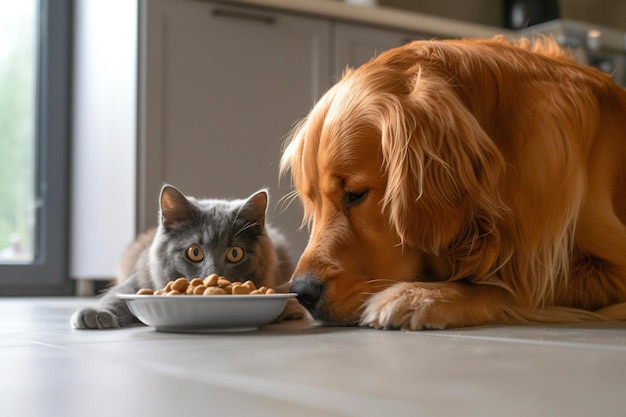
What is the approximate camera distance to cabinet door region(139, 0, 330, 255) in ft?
10.3

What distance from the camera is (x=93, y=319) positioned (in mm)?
1595

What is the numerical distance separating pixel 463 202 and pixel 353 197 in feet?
0.74

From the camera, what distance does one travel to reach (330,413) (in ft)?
2.22

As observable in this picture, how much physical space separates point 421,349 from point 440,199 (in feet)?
1.53

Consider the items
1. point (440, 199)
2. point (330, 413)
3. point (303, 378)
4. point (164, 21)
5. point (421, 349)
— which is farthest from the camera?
point (164, 21)

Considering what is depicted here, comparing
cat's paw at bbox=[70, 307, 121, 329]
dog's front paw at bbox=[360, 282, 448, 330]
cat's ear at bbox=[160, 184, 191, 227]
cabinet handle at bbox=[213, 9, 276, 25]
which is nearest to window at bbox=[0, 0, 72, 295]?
cabinet handle at bbox=[213, 9, 276, 25]

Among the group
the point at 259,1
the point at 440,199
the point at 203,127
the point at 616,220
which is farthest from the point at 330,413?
the point at 259,1

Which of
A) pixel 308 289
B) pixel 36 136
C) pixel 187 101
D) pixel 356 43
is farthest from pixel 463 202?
pixel 36 136

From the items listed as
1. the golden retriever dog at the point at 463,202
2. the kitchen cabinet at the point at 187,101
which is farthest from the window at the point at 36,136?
the golden retriever dog at the point at 463,202

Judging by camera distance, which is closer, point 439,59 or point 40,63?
point 439,59

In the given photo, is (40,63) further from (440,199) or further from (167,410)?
(167,410)

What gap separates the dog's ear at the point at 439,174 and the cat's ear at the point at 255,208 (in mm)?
388

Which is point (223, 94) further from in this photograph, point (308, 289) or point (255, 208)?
point (308, 289)

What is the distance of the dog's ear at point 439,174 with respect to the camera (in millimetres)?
1517
